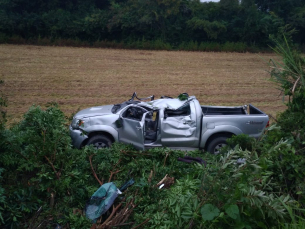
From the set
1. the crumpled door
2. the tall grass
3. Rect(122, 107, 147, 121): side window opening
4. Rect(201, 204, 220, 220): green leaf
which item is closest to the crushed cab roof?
Rect(122, 107, 147, 121): side window opening

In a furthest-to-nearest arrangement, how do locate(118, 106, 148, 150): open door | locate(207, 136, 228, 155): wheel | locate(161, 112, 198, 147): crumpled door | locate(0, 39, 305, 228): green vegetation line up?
locate(207, 136, 228, 155): wheel → locate(161, 112, 198, 147): crumpled door → locate(118, 106, 148, 150): open door → locate(0, 39, 305, 228): green vegetation

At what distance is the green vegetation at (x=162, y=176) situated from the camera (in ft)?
12.9

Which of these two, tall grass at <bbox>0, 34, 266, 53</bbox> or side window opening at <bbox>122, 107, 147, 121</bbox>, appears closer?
side window opening at <bbox>122, 107, 147, 121</bbox>

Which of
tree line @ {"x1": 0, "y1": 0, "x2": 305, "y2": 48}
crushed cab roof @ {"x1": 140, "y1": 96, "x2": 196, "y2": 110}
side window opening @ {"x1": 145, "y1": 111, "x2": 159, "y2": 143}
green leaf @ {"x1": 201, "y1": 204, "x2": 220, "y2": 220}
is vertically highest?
tree line @ {"x1": 0, "y1": 0, "x2": 305, "y2": 48}

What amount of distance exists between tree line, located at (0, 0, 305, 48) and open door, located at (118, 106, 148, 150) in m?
22.1

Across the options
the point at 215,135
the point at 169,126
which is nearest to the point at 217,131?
the point at 215,135

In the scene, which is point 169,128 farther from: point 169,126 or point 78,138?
point 78,138

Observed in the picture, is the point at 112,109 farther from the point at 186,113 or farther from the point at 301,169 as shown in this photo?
the point at 301,169

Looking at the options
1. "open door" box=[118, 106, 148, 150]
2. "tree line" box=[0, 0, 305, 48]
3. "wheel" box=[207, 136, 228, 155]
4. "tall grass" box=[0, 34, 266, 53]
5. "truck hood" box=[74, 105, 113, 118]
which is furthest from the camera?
"tree line" box=[0, 0, 305, 48]

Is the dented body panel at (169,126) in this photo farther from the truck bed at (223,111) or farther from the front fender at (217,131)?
the truck bed at (223,111)

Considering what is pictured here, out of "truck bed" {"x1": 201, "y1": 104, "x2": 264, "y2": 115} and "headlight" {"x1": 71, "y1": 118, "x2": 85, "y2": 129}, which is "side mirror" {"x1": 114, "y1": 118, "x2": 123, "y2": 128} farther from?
"truck bed" {"x1": 201, "y1": 104, "x2": 264, "y2": 115}

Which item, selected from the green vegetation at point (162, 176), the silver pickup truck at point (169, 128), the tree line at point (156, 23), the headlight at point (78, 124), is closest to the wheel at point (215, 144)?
the silver pickup truck at point (169, 128)

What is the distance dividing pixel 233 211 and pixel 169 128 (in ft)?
17.8

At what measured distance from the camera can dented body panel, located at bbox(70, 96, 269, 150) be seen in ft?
29.6
